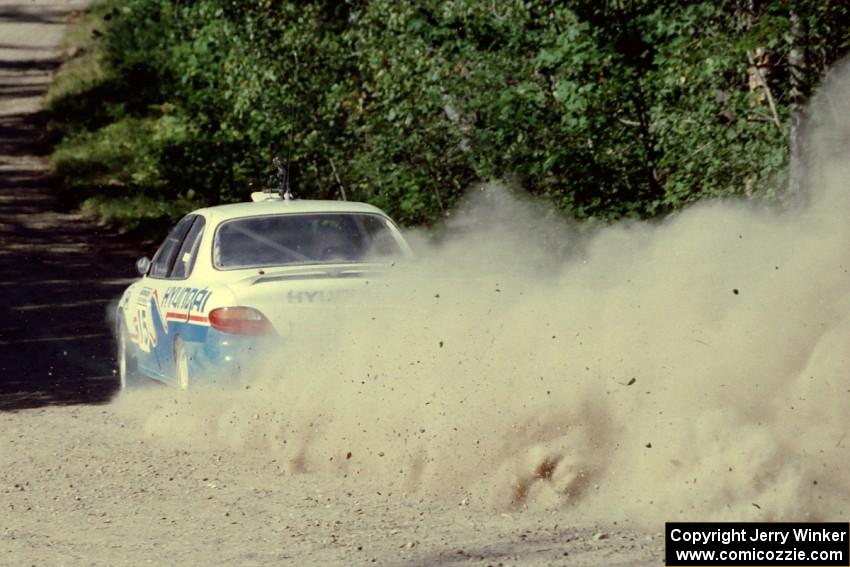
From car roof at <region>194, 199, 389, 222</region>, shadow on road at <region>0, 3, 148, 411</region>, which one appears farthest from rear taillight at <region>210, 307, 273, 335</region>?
shadow on road at <region>0, 3, 148, 411</region>

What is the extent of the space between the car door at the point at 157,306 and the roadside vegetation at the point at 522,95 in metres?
5.38

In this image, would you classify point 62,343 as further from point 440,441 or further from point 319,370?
point 440,441

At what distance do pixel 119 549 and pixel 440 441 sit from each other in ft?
6.36

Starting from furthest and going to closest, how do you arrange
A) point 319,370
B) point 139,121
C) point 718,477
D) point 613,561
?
point 139,121, point 319,370, point 718,477, point 613,561

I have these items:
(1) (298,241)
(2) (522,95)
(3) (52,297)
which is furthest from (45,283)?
(1) (298,241)

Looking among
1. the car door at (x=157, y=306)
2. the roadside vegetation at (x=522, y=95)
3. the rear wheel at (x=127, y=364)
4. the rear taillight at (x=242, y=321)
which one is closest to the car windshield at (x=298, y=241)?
the rear taillight at (x=242, y=321)

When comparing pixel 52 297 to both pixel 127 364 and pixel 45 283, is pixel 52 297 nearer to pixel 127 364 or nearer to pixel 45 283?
pixel 45 283

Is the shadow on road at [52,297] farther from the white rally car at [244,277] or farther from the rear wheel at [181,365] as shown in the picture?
the rear wheel at [181,365]

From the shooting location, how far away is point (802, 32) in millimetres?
13734

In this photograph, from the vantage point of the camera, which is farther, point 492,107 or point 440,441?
point 492,107

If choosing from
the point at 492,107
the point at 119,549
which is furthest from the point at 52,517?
the point at 492,107

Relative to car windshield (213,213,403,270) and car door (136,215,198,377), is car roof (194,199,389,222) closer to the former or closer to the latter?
car windshield (213,213,403,270)

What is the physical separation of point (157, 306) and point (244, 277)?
Result: 1.54 metres

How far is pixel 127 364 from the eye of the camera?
12.2 metres
